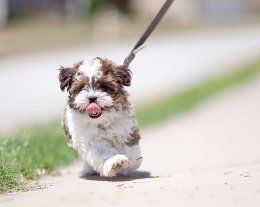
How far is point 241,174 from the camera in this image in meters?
9.69

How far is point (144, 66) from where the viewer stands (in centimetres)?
3578

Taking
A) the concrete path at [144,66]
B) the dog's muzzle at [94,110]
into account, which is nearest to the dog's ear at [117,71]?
the dog's muzzle at [94,110]

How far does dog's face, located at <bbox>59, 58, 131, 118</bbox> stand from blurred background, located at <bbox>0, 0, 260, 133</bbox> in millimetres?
8448

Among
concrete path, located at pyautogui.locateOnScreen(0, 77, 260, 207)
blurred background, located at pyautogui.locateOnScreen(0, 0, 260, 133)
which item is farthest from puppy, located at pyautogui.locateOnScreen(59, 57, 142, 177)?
blurred background, located at pyautogui.locateOnScreen(0, 0, 260, 133)

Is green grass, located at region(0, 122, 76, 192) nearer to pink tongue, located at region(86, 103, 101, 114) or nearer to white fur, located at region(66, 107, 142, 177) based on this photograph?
white fur, located at region(66, 107, 142, 177)

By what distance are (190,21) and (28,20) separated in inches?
428

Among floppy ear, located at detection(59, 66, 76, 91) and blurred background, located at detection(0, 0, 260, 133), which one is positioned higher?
blurred background, located at detection(0, 0, 260, 133)

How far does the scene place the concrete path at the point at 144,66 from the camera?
23.7m

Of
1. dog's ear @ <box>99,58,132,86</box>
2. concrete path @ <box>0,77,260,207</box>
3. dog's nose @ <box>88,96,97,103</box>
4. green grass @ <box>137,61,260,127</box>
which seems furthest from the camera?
green grass @ <box>137,61,260,127</box>

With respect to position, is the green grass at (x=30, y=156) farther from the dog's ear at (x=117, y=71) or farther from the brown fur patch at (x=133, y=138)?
the dog's ear at (x=117, y=71)

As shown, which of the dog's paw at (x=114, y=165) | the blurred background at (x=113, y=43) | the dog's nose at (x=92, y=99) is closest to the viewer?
the dog's nose at (x=92, y=99)

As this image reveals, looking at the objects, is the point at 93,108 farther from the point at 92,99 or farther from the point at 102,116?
the point at 102,116

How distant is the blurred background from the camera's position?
27.3 m

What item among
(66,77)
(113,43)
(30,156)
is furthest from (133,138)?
(113,43)
